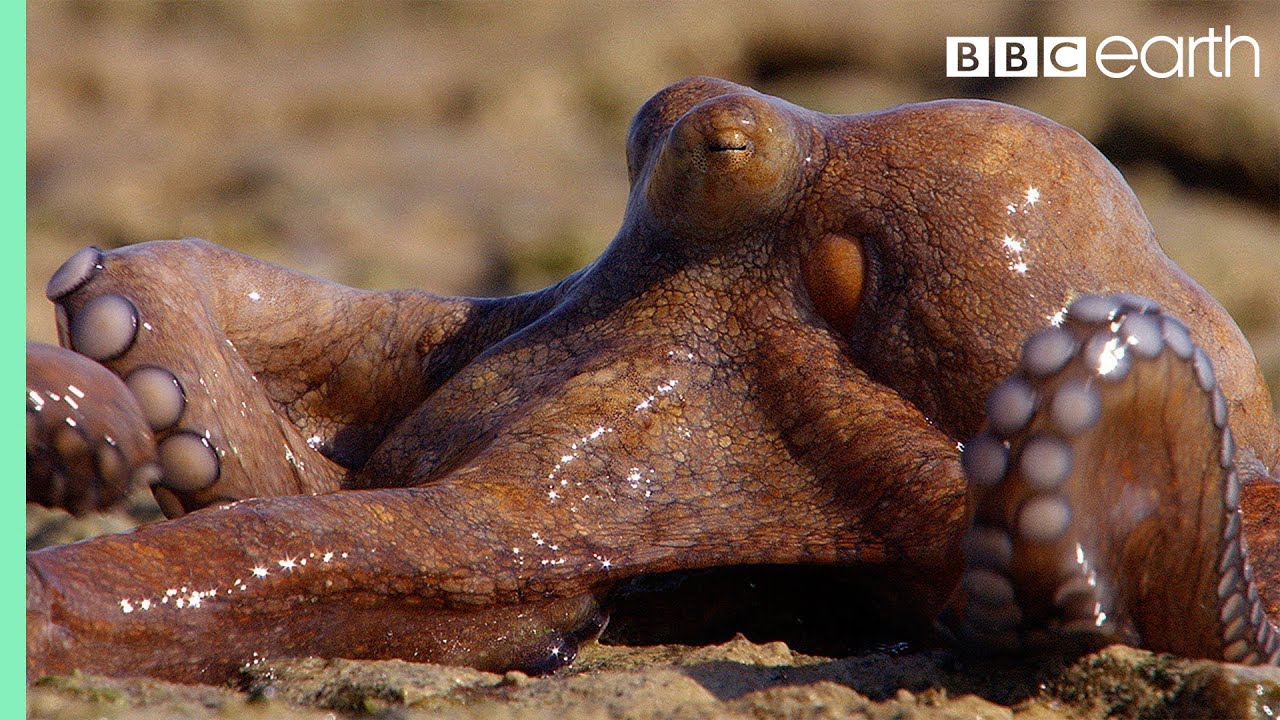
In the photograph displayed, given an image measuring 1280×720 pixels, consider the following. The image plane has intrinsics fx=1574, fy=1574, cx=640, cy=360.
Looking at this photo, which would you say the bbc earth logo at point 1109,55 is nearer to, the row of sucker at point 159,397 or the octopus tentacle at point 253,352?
the octopus tentacle at point 253,352

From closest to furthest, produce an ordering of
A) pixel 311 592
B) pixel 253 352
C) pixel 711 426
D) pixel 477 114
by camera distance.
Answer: pixel 311 592
pixel 711 426
pixel 253 352
pixel 477 114

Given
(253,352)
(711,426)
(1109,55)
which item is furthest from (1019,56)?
(711,426)

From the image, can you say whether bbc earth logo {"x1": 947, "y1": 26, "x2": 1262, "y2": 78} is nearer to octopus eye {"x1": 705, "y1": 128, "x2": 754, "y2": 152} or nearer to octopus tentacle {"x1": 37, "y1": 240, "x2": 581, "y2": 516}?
octopus tentacle {"x1": 37, "y1": 240, "x2": 581, "y2": 516}

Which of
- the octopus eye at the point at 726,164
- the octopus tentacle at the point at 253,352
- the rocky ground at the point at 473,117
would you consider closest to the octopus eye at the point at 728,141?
the octopus eye at the point at 726,164

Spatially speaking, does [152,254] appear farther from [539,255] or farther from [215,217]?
[215,217]

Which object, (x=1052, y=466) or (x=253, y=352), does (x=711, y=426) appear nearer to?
(x=1052, y=466)

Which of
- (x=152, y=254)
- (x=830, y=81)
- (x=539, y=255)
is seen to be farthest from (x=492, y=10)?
(x=152, y=254)
